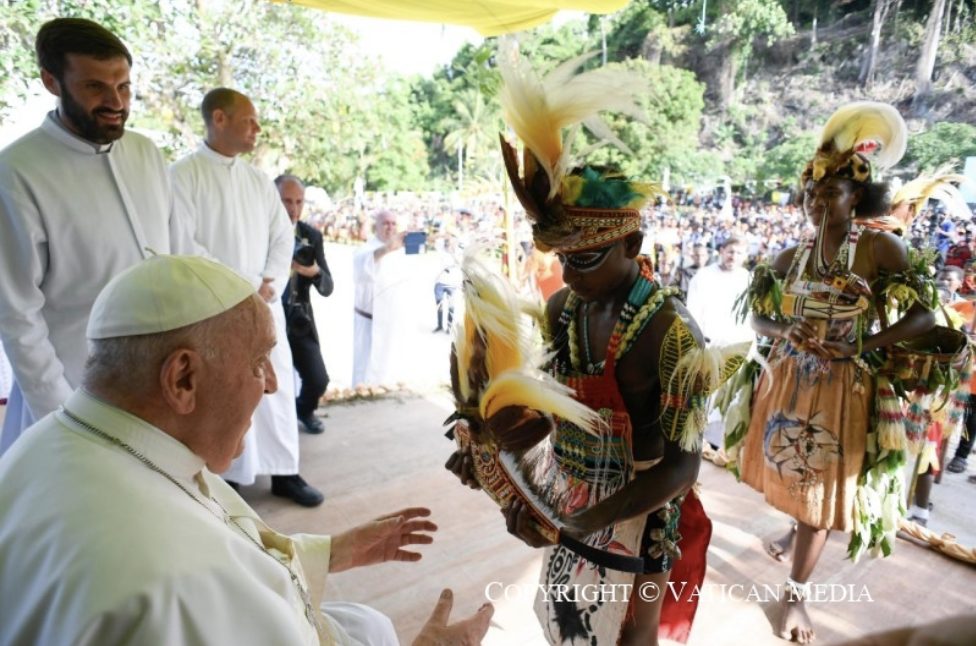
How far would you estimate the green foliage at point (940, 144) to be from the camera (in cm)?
930

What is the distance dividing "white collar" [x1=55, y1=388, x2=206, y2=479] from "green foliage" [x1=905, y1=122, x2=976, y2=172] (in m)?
11.4

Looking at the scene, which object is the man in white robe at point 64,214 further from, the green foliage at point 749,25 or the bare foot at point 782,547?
the green foliage at point 749,25

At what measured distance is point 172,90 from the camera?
1152 cm

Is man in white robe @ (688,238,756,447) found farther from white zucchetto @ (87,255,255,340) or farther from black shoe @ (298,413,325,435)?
white zucchetto @ (87,255,255,340)

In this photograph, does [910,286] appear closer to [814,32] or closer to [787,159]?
[787,159]

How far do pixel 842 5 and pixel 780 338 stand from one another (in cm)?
2126

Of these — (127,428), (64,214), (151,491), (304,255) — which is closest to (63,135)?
(64,214)

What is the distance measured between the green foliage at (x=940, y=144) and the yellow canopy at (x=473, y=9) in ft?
26.3

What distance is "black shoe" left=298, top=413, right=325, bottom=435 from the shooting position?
4.94 metres

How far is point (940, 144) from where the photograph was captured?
9.75 metres

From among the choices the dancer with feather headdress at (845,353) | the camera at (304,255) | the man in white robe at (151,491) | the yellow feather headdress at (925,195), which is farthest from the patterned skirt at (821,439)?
the camera at (304,255)

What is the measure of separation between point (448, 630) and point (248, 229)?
113 inches

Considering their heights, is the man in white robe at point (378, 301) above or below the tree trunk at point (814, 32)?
below

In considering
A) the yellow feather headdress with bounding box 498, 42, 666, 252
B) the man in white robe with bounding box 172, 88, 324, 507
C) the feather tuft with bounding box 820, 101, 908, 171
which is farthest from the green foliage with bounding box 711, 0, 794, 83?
the yellow feather headdress with bounding box 498, 42, 666, 252
